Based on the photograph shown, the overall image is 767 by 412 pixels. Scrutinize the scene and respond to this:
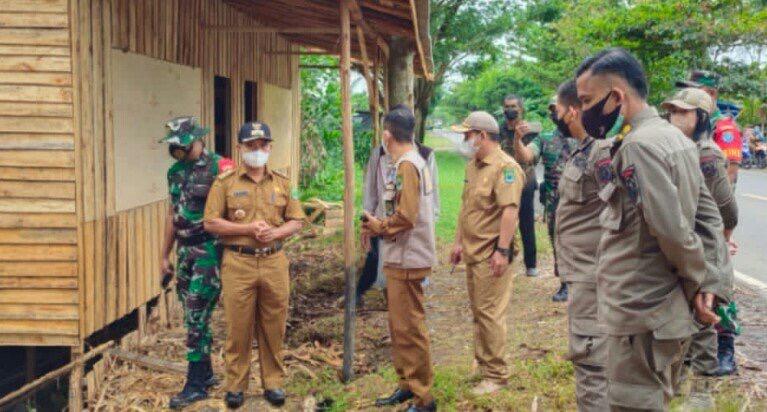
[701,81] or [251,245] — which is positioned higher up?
[701,81]

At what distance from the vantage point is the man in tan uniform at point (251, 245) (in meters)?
5.19

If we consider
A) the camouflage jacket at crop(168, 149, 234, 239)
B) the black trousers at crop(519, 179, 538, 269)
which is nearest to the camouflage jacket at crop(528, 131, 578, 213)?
the black trousers at crop(519, 179, 538, 269)

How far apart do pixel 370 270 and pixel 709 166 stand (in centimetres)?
440

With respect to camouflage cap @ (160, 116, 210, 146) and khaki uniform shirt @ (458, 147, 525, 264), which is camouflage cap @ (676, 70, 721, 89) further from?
camouflage cap @ (160, 116, 210, 146)

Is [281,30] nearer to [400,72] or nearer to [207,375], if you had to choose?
[207,375]

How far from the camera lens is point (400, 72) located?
384 inches

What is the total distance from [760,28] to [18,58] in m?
16.4

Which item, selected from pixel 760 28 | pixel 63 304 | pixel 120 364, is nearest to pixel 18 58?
pixel 63 304

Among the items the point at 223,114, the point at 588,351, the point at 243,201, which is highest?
the point at 223,114

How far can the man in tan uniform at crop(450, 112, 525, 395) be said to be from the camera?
5.14 metres

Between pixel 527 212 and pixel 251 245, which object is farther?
pixel 527 212

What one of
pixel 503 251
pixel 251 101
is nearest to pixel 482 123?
pixel 503 251

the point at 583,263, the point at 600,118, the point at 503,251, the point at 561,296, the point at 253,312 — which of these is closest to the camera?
the point at 600,118

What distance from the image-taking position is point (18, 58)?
5.66 meters
